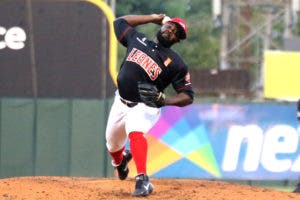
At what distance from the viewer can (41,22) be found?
41.9ft

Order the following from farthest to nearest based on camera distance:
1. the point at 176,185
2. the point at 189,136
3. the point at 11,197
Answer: the point at 189,136, the point at 176,185, the point at 11,197

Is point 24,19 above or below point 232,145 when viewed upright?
above

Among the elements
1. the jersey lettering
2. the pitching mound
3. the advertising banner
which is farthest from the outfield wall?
the jersey lettering

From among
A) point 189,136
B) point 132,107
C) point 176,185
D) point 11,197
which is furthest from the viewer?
point 189,136

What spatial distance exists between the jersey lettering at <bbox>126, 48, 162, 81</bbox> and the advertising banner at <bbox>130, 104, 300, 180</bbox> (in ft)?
16.1

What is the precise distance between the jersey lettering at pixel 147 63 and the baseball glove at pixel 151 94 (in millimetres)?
120

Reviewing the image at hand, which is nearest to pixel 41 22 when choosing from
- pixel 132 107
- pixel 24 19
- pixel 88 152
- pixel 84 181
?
pixel 24 19

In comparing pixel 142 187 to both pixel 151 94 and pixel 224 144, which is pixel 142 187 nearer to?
pixel 151 94

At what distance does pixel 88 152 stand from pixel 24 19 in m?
2.16

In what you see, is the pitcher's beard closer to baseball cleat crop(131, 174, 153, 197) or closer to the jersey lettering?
the jersey lettering

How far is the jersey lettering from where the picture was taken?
25.2 feet

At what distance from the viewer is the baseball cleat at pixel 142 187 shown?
745 centimetres

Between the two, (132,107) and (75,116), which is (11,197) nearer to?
(132,107)

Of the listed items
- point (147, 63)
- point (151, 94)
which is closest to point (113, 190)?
point (151, 94)
